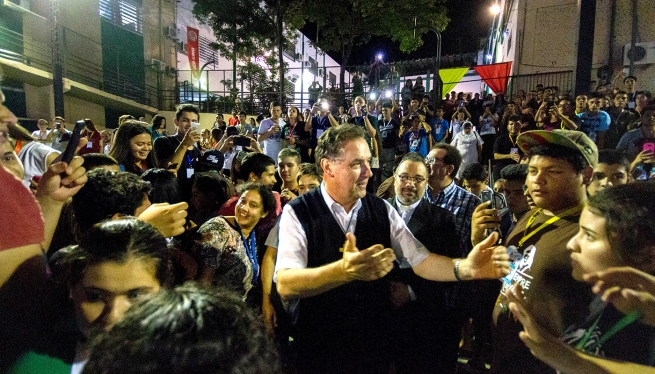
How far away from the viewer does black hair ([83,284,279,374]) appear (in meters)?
0.86

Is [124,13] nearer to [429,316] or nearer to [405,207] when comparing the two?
[405,207]

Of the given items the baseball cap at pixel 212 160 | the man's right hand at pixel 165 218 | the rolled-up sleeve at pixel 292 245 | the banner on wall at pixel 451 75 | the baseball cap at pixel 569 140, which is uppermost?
the banner on wall at pixel 451 75

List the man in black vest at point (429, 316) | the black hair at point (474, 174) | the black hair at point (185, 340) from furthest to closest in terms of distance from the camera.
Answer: the black hair at point (474, 174)
the man in black vest at point (429, 316)
the black hair at point (185, 340)

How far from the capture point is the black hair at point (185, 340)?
858mm

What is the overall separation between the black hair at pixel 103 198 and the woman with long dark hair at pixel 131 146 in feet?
6.29

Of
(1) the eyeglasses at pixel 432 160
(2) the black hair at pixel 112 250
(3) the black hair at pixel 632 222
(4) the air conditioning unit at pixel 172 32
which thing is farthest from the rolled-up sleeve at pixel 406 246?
(4) the air conditioning unit at pixel 172 32

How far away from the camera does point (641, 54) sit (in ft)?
37.6

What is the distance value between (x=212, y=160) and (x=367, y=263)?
14.1ft

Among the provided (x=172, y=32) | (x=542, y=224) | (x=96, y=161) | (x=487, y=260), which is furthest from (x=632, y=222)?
(x=172, y=32)

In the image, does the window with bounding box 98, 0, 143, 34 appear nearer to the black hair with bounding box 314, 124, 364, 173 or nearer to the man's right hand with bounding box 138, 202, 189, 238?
the black hair with bounding box 314, 124, 364, 173

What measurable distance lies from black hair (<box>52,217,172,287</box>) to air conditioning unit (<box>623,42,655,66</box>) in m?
14.3

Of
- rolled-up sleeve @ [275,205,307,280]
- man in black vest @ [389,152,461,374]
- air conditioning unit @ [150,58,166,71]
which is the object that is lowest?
man in black vest @ [389,152,461,374]

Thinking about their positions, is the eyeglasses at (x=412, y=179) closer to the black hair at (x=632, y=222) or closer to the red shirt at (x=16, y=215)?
the black hair at (x=632, y=222)

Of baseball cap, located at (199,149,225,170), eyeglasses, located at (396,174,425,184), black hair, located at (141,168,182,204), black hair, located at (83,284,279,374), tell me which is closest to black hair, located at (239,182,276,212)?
black hair, located at (141,168,182,204)
